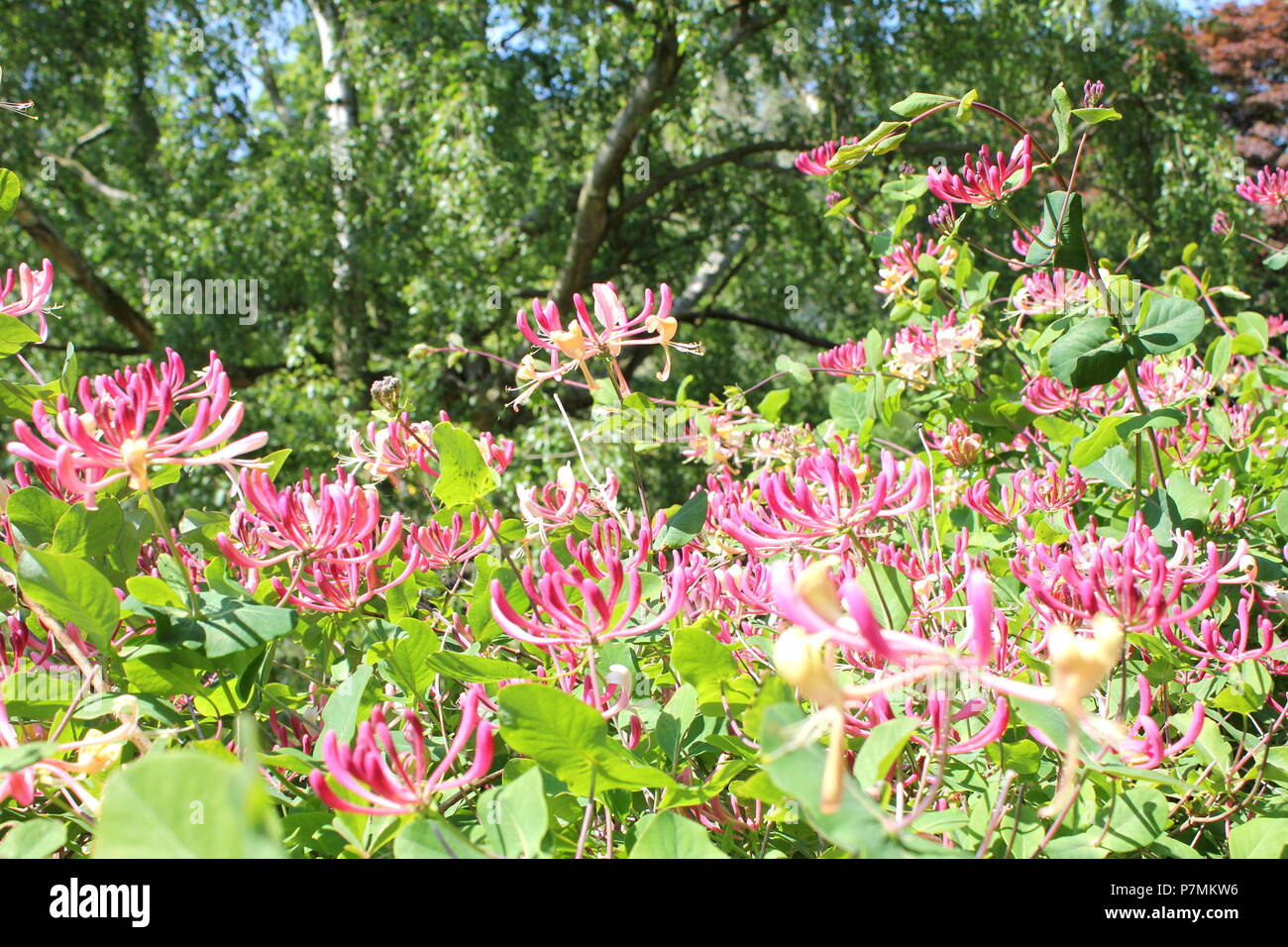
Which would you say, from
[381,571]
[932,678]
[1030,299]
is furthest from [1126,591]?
[1030,299]

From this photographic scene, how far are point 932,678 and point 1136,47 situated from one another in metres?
5.34

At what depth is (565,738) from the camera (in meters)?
0.44

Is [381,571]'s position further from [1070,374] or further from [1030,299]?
[1030,299]

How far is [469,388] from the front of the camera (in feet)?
16.0

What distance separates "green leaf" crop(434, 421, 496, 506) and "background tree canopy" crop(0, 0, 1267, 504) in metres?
3.44

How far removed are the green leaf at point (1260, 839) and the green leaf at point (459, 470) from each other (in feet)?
1.64

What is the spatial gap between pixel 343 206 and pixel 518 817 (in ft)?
15.4

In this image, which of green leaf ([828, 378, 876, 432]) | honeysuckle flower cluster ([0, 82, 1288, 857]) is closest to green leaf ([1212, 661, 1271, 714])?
honeysuckle flower cluster ([0, 82, 1288, 857])

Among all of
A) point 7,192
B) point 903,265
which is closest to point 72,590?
point 7,192

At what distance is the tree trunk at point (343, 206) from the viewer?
463 centimetres

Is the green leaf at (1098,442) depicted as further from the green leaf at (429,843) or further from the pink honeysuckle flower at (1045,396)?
the green leaf at (429,843)

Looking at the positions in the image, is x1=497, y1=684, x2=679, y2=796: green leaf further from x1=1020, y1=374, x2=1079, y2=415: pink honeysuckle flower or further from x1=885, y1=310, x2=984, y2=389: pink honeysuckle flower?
x1=885, y1=310, x2=984, y2=389: pink honeysuckle flower

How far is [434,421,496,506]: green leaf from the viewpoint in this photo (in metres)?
0.67

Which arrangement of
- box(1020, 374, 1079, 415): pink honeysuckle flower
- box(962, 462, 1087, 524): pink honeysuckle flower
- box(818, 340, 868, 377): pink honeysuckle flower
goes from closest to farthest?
box(962, 462, 1087, 524): pink honeysuckle flower → box(1020, 374, 1079, 415): pink honeysuckle flower → box(818, 340, 868, 377): pink honeysuckle flower
